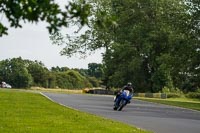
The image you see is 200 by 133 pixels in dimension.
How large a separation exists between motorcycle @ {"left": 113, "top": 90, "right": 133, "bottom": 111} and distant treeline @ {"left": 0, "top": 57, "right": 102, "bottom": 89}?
60721 millimetres

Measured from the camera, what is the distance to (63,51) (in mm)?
70375

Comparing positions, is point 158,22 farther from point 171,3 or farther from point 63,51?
point 63,51

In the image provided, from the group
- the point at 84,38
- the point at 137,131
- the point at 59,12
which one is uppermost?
the point at 84,38

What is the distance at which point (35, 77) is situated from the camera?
9425 centimetres

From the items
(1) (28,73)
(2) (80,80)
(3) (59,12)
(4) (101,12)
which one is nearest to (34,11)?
(3) (59,12)

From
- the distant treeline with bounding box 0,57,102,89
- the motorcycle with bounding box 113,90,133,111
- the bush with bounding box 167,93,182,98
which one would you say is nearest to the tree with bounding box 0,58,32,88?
the distant treeline with bounding box 0,57,102,89

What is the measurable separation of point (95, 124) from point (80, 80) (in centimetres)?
8519

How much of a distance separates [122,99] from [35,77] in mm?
69542

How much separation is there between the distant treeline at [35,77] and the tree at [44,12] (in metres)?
82.2

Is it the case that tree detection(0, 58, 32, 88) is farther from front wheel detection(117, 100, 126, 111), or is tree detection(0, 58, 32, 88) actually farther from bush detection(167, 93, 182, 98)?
front wheel detection(117, 100, 126, 111)

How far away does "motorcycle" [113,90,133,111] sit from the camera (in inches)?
1015

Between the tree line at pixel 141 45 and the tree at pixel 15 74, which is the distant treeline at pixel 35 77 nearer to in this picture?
the tree at pixel 15 74

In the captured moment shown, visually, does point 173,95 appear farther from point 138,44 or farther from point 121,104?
point 121,104

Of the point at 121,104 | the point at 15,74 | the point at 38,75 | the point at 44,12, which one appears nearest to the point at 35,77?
the point at 38,75
